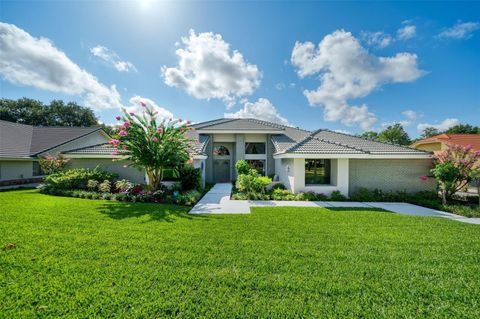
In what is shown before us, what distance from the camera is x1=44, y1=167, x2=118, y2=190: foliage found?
11.5 m

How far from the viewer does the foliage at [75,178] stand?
11.5 m

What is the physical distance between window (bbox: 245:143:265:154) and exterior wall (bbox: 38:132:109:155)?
63.7 ft

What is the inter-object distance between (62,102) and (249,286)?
5675cm

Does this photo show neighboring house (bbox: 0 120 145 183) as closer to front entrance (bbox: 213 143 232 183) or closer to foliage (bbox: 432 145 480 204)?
front entrance (bbox: 213 143 232 183)

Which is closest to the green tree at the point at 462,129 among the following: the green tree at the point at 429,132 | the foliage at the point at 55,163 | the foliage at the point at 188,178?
the green tree at the point at 429,132

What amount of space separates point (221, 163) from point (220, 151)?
1212 millimetres

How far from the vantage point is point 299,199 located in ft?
36.0

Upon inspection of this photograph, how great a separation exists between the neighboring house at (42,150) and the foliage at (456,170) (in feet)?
60.6

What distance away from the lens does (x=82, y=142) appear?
73.4ft

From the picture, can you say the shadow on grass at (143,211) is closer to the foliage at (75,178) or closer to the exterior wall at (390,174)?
the foliage at (75,178)

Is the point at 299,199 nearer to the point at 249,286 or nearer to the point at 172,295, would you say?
the point at 249,286

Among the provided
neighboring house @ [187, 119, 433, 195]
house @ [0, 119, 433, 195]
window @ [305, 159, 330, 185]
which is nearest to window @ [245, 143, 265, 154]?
house @ [0, 119, 433, 195]

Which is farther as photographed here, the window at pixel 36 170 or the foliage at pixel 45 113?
the foliage at pixel 45 113

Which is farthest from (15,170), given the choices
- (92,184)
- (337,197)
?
(337,197)
